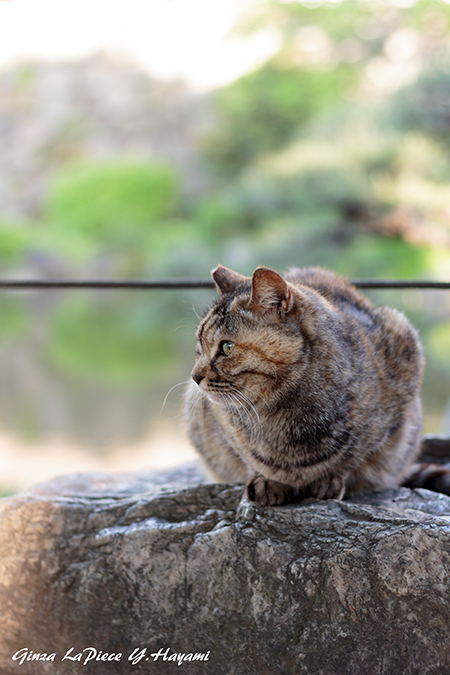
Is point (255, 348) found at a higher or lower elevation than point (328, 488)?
higher

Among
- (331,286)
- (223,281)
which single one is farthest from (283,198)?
(223,281)

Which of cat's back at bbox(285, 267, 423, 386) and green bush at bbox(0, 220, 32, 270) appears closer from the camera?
cat's back at bbox(285, 267, 423, 386)

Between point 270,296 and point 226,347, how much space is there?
3.8 inches

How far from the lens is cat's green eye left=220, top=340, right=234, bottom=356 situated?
893mm

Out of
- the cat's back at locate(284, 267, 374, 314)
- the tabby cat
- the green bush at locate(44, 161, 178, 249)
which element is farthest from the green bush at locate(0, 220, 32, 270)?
the tabby cat

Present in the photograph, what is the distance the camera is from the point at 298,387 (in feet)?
2.91

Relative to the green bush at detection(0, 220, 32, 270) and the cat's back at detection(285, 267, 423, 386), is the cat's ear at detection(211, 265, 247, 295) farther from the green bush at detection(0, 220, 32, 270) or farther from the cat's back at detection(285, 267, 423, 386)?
the green bush at detection(0, 220, 32, 270)

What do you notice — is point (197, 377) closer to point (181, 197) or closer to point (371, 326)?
point (371, 326)

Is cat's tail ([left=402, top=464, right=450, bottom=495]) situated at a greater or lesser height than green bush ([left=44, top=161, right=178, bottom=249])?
lesser

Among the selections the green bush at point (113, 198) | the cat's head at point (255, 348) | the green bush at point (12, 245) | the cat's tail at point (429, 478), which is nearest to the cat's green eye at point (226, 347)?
the cat's head at point (255, 348)

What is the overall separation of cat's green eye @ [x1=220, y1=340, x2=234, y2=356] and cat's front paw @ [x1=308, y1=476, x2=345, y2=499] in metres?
0.24

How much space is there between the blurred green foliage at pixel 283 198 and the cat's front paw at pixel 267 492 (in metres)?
0.39

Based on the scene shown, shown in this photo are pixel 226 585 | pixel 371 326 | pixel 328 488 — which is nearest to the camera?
pixel 226 585

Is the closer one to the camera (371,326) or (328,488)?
(328,488)
